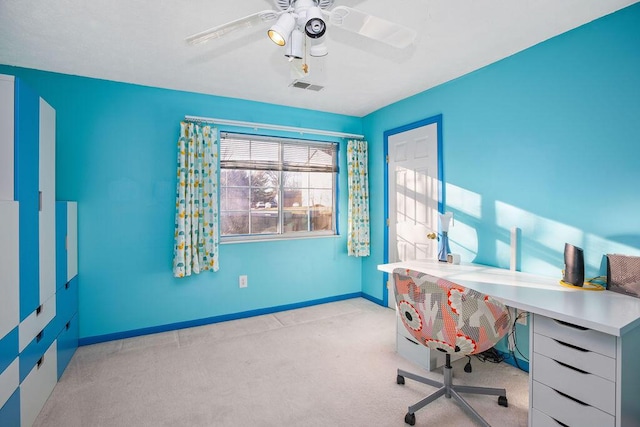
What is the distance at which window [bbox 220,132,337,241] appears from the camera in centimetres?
355

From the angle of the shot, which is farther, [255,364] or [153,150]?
[153,150]

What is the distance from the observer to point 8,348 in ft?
5.26

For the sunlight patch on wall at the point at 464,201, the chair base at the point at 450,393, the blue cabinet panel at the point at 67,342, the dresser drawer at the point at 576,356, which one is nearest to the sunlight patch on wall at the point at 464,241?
the sunlight patch on wall at the point at 464,201

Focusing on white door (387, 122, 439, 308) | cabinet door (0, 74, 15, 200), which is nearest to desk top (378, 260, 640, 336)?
white door (387, 122, 439, 308)

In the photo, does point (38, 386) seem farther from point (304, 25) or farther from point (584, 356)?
point (584, 356)

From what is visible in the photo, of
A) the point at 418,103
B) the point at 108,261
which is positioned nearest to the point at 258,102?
the point at 418,103

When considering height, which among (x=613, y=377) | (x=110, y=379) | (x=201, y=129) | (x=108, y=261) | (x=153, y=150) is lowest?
(x=110, y=379)

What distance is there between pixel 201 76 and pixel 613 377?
3359 millimetres

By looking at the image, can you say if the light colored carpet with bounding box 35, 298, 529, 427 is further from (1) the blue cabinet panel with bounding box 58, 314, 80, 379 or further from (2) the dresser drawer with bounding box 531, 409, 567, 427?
(2) the dresser drawer with bounding box 531, 409, 567, 427

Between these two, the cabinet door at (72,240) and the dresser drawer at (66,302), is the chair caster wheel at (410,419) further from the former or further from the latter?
the cabinet door at (72,240)

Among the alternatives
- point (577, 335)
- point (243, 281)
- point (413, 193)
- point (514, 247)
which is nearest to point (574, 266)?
point (514, 247)

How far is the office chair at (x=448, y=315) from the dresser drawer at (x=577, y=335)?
17cm

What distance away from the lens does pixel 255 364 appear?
2533 millimetres

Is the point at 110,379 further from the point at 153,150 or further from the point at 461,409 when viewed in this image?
the point at 461,409
